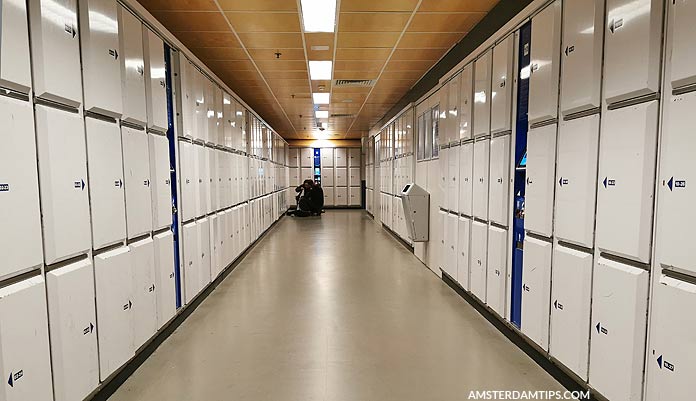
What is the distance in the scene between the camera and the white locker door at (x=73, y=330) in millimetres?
2113

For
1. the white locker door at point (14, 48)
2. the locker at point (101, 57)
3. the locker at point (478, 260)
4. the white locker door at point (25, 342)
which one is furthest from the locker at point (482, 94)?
the white locker door at point (25, 342)

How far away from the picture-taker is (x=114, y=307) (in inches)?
106

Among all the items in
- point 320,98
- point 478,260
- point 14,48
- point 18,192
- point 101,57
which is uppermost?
Result: point 320,98

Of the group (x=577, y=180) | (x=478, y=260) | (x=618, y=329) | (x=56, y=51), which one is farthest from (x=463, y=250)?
(x=56, y=51)

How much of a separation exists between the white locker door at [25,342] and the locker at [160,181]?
4.62 feet

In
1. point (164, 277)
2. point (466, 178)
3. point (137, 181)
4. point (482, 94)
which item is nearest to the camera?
point (137, 181)

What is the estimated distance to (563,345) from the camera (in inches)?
107

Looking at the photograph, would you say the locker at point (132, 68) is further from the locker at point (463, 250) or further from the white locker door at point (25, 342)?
the locker at point (463, 250)

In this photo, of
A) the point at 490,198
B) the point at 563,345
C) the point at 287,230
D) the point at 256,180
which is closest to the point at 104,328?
the point at 563,345

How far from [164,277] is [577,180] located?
3.39 metres

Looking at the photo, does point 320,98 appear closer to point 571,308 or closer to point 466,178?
point 466,178

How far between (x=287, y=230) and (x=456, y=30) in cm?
747

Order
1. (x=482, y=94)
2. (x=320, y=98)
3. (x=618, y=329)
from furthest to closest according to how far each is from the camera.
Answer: (x=320, y=98) < (x=482, y=94) < (x=618, y=329)

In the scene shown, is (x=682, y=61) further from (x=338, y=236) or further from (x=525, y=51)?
(x=338, y=236)
